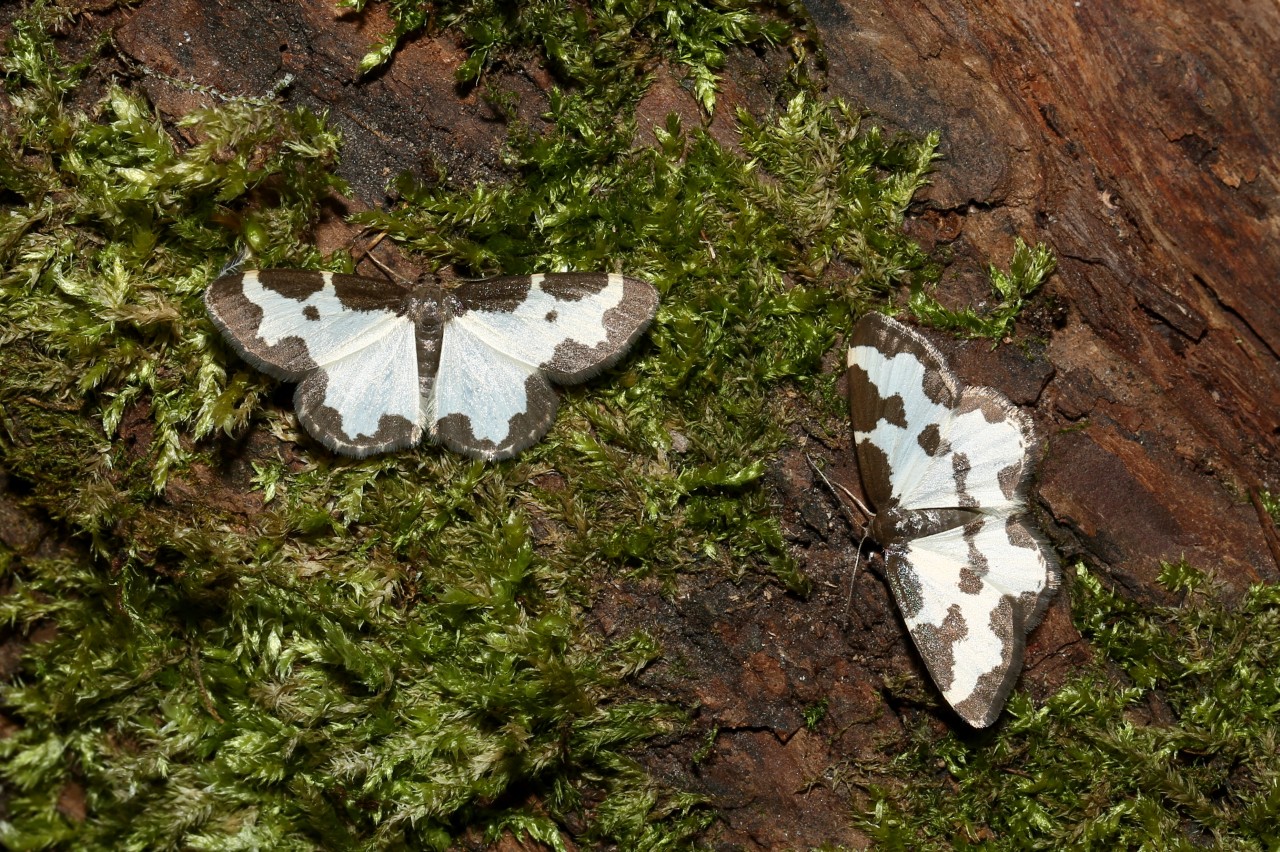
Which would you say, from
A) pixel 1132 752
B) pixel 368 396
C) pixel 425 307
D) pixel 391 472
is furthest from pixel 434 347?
pixel 1132 752

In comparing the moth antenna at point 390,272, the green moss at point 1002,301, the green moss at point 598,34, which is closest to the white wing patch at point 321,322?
the moth antenna at point 390,272

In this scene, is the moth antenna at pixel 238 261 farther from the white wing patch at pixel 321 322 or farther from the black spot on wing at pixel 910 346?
the black spot on wing at pixel 910 346

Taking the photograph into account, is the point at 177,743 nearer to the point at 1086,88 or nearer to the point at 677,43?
the point at 677,43

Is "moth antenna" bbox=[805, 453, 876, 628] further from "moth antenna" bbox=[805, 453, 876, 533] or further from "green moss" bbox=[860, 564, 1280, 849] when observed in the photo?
"green moss" bbox=[860, 564, 1280, 849]

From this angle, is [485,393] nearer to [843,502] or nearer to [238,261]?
[238,261]

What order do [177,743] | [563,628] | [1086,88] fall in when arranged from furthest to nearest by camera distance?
[1086,88] < [563,628] < [177,743]

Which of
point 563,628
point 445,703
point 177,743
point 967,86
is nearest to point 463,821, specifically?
point 445,703

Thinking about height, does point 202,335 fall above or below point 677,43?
below
